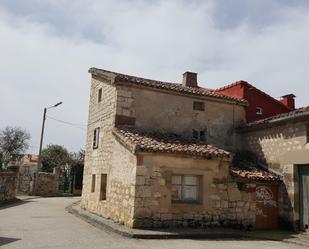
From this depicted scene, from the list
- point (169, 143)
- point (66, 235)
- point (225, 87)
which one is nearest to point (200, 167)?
point (169, 143)

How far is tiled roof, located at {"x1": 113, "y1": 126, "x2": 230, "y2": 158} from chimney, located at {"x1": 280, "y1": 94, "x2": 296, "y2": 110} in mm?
11413

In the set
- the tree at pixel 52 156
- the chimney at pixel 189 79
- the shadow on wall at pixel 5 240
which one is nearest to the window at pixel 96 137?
the chimney at pixel 189 79

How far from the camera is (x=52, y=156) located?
138 feet

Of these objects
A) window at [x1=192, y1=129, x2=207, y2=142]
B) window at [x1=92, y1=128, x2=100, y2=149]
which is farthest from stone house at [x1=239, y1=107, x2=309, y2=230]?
window at [x1=92, y1=128, x2=100, y2=149]

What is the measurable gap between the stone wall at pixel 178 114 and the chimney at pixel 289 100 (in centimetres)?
744

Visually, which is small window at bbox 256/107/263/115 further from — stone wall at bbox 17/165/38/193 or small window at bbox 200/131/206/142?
stone wall at bbox 17/165/38/193

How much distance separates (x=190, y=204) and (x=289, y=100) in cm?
1428

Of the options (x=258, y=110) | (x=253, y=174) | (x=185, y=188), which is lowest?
(x=185, y=188)

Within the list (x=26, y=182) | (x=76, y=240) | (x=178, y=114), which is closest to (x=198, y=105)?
(x=178, y=114)

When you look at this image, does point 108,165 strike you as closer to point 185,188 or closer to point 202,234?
point 185,188

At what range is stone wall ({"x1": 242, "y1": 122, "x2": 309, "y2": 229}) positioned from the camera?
45.2ft

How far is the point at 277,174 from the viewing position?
14.9 m

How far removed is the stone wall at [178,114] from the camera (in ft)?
51.3

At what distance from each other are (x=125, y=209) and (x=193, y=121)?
5624 millimetres
